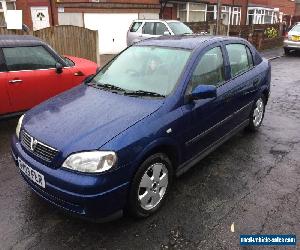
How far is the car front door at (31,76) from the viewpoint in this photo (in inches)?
236

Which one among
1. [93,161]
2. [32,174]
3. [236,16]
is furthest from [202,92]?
[236,16]

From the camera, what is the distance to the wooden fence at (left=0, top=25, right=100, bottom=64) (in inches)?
425

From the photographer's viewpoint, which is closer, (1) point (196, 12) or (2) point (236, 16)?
(1) point (196, 12)

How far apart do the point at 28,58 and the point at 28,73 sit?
301 millimetres

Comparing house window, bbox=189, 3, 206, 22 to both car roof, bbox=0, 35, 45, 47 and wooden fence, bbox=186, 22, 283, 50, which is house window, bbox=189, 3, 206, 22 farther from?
car roof, bbox=0, 35, 45, 47

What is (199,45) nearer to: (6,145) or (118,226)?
(118,226)

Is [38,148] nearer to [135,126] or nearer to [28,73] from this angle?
[135,126]

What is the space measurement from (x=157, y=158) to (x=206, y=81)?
53.2 inches

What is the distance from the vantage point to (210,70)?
450 cm

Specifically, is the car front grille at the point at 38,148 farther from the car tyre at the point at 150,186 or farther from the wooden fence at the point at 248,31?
the wooden fence at the point at 248,31

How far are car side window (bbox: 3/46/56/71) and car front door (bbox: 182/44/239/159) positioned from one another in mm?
3336

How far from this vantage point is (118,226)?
3.60 meters

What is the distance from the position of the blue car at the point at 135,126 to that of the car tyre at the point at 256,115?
0.71m

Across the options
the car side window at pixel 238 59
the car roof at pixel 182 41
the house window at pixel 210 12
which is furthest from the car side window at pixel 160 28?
the house window at pixel 210 12
